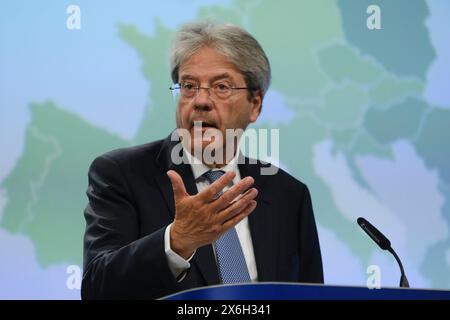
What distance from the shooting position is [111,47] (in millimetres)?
3355

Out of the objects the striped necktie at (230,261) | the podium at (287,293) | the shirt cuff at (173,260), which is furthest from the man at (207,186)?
the podium at (287,293)

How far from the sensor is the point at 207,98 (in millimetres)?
2479

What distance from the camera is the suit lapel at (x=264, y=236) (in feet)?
7.71

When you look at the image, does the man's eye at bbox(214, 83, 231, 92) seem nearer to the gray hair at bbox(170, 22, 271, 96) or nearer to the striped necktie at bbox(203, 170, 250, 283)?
the gray hair at bbox(170, 22, 271, 96)

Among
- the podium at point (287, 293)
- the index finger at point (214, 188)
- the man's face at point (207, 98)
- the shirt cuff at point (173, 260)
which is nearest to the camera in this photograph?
the podium at point (287, 293)

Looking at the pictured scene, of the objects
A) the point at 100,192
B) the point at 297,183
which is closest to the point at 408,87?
the point at 297,183

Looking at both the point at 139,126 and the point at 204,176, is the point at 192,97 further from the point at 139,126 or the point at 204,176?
the point at 139,126

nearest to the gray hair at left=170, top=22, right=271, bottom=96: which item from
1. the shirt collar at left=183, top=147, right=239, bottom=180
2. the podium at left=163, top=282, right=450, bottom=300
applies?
the shirt collar at left=183, top=147, right=239, bottom=180

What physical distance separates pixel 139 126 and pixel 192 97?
903 mm

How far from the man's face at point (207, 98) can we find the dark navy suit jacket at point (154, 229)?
144 mm

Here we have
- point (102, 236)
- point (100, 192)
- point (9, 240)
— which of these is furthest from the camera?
point (9, 240)

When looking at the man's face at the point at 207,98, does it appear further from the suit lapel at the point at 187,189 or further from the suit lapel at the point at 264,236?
the suit lapel at the point at 264,236
